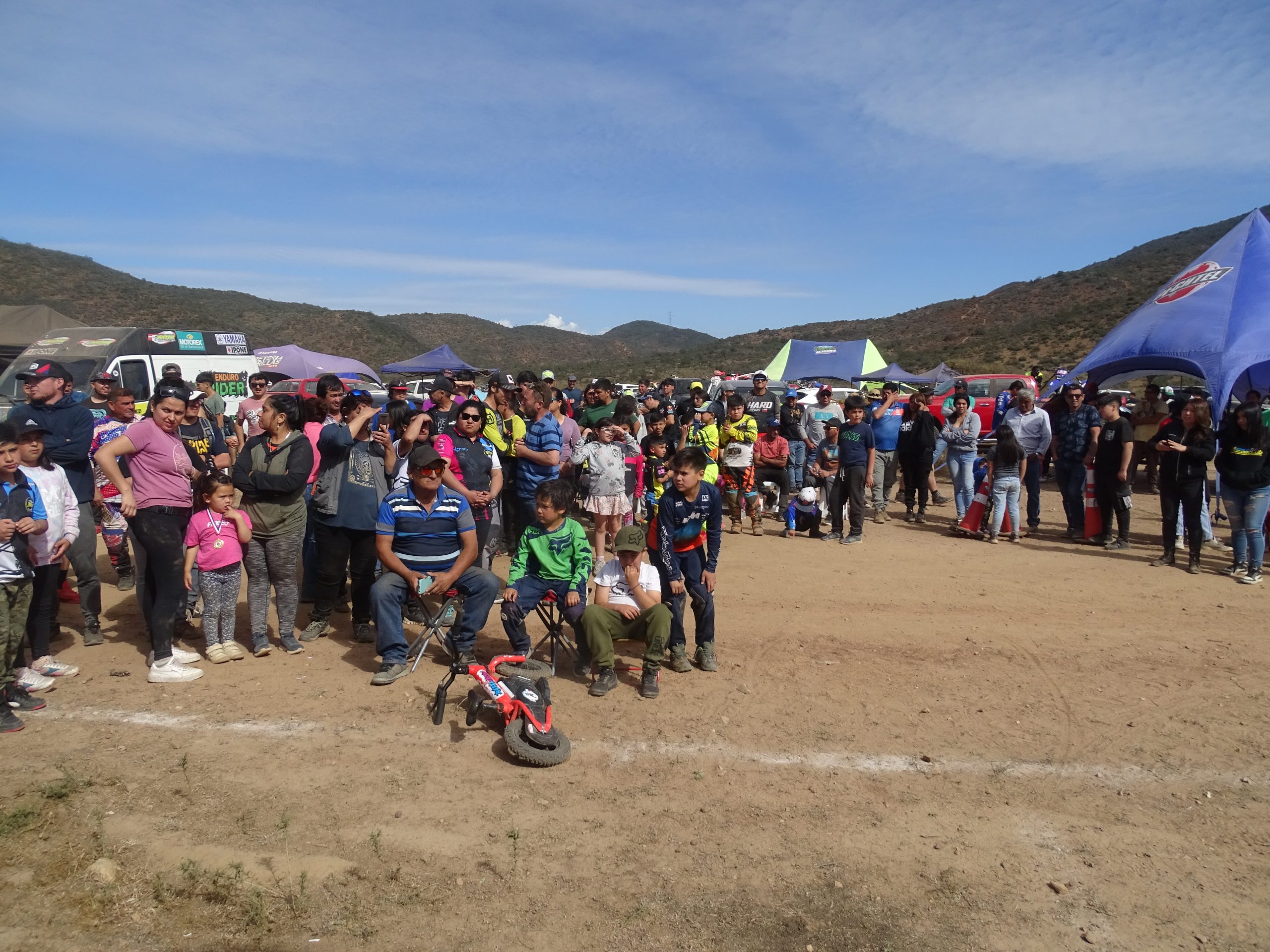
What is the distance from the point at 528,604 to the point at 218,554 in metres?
2.18

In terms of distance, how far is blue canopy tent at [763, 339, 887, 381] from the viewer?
20531mm

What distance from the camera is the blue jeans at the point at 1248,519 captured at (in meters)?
7.93

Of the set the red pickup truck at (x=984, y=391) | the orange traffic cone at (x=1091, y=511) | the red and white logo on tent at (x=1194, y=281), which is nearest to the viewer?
the orange traffic cone at (x=1091, y=511)

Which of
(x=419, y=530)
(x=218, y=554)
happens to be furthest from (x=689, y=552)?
(x=218, y=554)

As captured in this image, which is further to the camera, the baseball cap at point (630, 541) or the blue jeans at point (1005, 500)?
the blue jeans at point (1005, 500)

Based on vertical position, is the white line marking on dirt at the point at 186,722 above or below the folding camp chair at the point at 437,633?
below

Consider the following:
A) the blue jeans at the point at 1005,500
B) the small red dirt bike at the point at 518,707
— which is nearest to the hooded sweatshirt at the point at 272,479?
the small red dirt bike at the point at 518,707

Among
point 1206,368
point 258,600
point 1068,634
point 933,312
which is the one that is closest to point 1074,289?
point 933,312

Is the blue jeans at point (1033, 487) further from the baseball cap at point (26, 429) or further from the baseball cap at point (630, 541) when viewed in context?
the baseball cap at point (26, 429)

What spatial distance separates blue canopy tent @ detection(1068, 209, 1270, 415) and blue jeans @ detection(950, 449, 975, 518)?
3.21 meters

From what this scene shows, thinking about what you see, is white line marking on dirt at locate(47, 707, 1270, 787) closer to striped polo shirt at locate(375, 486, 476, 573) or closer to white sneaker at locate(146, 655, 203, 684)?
white sneaker at locate(146, 655, 203, 684)

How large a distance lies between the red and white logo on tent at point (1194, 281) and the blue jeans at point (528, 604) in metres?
11.4

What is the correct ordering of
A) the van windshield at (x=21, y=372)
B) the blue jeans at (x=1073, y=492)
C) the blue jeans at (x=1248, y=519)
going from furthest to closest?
the van windshield at (x=21, y=372), the blue jeans at (x=1073, y=492), the blue jeans at (x=1248, y=519)

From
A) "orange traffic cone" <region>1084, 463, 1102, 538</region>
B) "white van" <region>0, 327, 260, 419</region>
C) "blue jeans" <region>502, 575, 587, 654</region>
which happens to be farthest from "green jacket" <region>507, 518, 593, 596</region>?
"white van" <region>0, 327, 260, 419</region>
